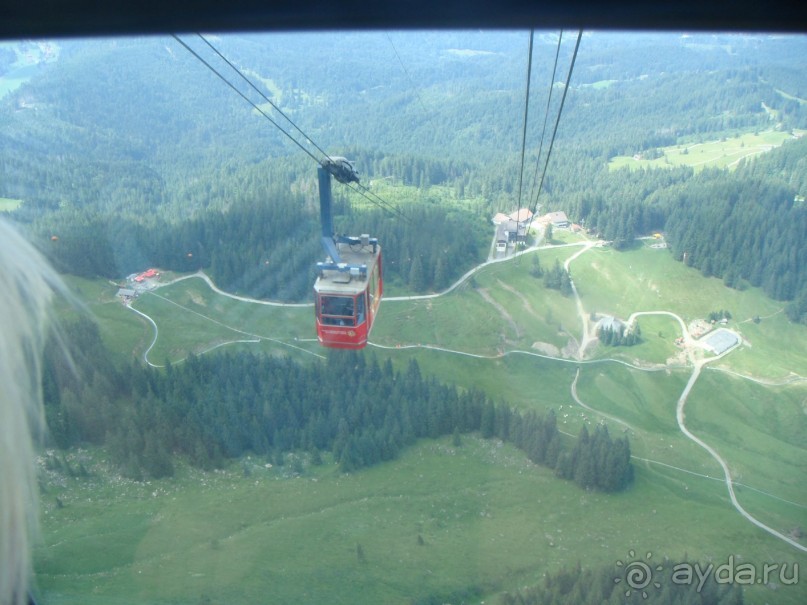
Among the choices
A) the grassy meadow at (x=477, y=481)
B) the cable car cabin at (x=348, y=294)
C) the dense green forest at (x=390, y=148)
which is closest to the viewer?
the cable car cabin at (x=348, y=294)

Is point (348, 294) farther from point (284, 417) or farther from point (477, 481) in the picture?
point (284, 417)

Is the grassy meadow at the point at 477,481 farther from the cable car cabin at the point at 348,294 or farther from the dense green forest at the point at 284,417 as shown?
the cable car cabin at the point at 348,294

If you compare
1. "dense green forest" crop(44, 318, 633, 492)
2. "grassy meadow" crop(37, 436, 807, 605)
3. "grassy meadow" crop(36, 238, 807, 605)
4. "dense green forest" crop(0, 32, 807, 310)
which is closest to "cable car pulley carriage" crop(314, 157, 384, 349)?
"grassy meadow" crop(36, 238, 807, 605)

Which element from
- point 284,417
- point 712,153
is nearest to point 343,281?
point 284,417

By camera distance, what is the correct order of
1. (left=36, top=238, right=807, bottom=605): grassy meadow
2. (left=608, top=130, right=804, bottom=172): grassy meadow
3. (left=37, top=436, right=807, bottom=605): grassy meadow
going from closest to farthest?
1. (left=37, top=436, right=807, bottom=605): grassy meadow
2. (left=36, top=238, right=807, bottom=605): grassy meadow
3. (left=608, top=130, right=804, bottom=172): grassy meadow

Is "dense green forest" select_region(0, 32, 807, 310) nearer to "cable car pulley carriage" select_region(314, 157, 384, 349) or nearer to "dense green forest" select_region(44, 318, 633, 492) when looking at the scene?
"dense green forest" select_region(44, 318, 633, 492)

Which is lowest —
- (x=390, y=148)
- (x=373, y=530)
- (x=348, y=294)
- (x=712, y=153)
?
(x=373, y=530)

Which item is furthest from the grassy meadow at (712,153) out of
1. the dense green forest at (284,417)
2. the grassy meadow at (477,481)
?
the dense green forest at (284,417)
